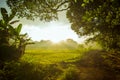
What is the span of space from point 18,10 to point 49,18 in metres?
2.88

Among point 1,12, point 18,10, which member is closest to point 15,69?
point 18,10

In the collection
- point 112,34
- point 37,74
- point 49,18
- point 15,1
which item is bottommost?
point 37,74

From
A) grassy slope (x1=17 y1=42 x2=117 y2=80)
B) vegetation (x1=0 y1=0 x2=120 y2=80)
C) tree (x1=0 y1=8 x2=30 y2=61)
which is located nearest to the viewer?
vegetation (x1=0 y1=0 x2=120 y2=80)

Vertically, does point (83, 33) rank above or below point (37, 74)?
above

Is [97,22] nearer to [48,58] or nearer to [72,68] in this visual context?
[72,68]

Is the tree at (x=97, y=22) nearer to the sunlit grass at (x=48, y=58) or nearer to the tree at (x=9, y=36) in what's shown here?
the sunlit grass at (x=48, y=58)

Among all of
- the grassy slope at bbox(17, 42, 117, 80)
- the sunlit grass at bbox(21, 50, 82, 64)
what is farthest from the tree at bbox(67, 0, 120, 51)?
the sunlit grass at bbox(21, 50, 82, 64)

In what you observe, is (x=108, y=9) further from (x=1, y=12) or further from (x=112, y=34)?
(x=1, y=12)

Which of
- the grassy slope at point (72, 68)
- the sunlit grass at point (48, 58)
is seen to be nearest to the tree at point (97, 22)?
the grassy slope at point (72, 68)

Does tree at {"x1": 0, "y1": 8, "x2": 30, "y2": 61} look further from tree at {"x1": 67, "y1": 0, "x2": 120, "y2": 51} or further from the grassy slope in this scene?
tree at {"x1": 67, "y1": 0, "x2": 120, "y2": 51}

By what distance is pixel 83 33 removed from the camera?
24141mm

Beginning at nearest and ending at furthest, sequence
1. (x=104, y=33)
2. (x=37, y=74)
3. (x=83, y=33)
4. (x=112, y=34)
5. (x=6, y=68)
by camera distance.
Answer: (x=37, y=74) → (x=6, y=68) → (x=112, y=34) → (x=104, y=33) → (x=83, y=33)

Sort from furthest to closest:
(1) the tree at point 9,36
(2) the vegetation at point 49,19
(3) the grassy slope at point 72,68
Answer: (1) the tree at point 9,36 → (3) the grassy slope at point 72,68 → (2) the vegetation at point 49,19

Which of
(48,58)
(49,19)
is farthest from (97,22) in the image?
(48,58)
